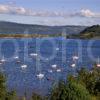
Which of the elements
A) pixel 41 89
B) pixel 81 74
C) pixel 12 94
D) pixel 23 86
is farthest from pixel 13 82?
pixel 12 94

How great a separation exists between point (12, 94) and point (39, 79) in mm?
24856

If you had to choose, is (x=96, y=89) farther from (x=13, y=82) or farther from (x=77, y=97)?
(x=13, y=82)

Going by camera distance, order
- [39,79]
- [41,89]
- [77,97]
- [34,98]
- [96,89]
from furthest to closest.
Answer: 1. [39,79]
2. [41,89]
3. [96,89]
4. [34,98]
5. [77,97]

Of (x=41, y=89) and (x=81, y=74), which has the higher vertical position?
(x=81, y=74)

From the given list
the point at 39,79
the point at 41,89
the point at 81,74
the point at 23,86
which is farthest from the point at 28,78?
the point at 81,74

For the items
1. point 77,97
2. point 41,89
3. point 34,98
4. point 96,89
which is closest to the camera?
point 77,97

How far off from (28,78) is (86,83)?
936 inches

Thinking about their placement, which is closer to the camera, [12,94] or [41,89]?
[12,94]

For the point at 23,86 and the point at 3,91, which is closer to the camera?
the point at 3,91

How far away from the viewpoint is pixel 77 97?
1803 cm

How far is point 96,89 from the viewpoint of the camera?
21859 mm

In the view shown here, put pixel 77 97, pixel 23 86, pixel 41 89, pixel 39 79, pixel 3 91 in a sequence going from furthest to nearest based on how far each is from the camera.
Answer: pixel 39 79, pixel 23 86, pixel 41 89, pixel 3 91, pixel 77 97

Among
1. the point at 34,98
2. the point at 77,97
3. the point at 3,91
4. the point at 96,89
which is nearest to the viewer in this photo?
the point at 77,97

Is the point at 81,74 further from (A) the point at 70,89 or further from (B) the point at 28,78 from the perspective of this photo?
(B) the point at 28,78
